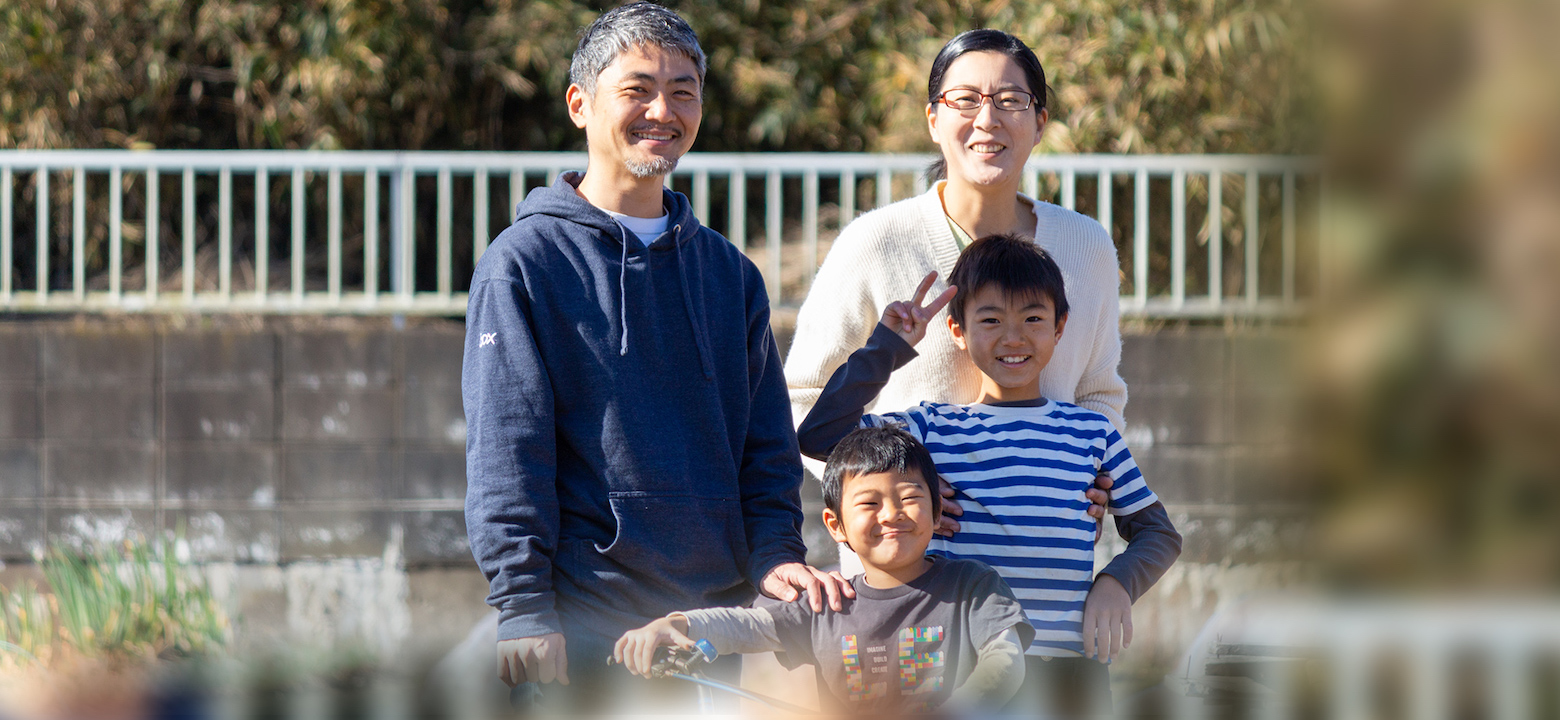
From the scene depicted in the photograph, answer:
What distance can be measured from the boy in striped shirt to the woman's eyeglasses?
204 mm

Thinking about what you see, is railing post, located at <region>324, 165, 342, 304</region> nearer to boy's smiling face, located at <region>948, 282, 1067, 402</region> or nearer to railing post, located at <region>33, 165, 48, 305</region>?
railing post, located at <region>33, 165, 48, 305</region>

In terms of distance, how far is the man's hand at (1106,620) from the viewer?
2021mm

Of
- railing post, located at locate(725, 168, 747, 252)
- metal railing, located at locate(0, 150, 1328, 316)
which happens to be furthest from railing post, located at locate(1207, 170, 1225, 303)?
railing post, located at locate(725, 168, 747, 252)

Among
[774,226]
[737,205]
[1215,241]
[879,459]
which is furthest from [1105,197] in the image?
[879,459]

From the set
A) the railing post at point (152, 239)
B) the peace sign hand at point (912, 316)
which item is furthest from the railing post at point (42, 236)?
the peace sign hand at point (912, 316)

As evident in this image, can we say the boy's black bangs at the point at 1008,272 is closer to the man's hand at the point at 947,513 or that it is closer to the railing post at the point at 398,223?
the man's hand at the point at 947,513

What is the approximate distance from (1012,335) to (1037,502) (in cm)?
24

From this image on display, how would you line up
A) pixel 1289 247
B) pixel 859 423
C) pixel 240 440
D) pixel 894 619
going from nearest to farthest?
1. pixel 1289 247
2. pixel 894 619
3. pixel 859 423
4. pixel 240 440

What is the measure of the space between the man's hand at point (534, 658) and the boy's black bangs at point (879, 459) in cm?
43

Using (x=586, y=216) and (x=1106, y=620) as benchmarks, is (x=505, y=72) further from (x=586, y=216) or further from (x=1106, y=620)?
(x=1106, y=620)

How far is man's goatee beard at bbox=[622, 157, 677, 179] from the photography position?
200 centimetres

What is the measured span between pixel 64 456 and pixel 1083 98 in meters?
3.69

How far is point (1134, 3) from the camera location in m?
5.46

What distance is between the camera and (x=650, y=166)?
2.00 metres
